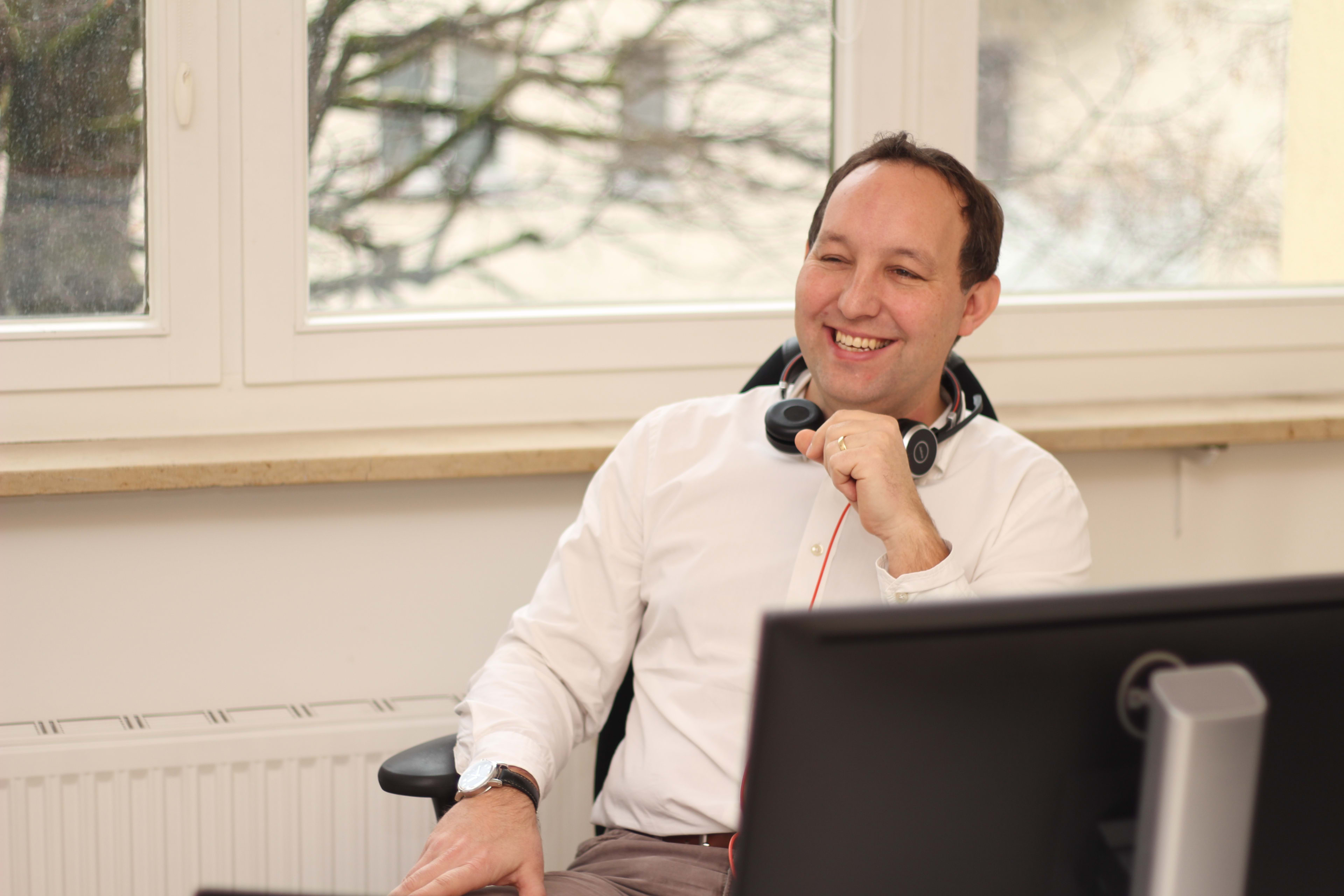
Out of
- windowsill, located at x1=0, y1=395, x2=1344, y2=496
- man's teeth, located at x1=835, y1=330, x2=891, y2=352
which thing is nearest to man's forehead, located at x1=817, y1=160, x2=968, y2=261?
man's teeth, located at x1=835, y1=330, x2=891, y2=352

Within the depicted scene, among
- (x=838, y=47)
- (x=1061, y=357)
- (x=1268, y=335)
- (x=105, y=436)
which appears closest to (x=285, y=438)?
(x=105, y=436)

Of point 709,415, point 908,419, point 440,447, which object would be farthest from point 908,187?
point 440,447

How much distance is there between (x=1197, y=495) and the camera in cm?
215

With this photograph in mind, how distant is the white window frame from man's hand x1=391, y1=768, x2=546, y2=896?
36.9 inches

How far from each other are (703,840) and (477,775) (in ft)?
1.00

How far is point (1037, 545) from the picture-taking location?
4.79ft

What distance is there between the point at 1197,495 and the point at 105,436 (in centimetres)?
188

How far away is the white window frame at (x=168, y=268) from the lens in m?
1.82

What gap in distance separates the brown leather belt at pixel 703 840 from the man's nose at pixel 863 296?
0.67 m

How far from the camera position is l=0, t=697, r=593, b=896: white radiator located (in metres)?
1.72

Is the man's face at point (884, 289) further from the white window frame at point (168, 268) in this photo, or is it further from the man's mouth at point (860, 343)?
the white window frame at point (168, 268)

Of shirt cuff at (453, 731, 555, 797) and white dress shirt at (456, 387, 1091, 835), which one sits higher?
white dress shirt at (456, 387, 1091, 835)

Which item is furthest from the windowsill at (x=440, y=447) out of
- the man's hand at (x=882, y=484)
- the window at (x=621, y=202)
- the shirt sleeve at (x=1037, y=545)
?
the man's hand at (x=882, y=484)

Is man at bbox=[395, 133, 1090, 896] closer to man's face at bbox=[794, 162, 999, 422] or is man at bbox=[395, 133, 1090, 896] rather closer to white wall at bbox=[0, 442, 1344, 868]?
man's face at bbox=[794, 162, 999, 422]
